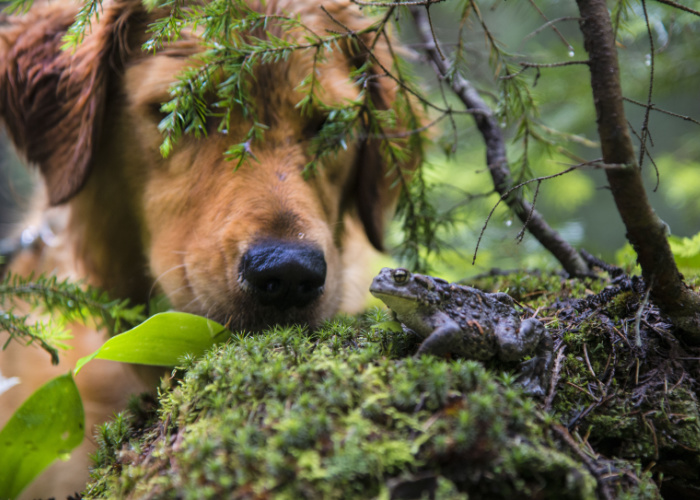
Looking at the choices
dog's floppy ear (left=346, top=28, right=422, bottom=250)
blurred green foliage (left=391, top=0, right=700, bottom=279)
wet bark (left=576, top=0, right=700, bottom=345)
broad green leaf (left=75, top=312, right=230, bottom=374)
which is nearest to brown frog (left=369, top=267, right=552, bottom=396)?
wet bark (left=576, top=0, right=700, bottom=345)

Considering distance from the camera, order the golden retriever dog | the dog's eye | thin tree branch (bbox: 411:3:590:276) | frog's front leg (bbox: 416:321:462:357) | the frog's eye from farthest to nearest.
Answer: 1. the dog's eye
2. thin tree branch (bbox: 411:3:590:276)
3. the golden retriever dog
4. the frog's eye
5. frog's front leg (bbox: 416:321:462:357)

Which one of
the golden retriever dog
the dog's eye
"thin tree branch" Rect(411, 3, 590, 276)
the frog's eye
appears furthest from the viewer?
the dog's eye

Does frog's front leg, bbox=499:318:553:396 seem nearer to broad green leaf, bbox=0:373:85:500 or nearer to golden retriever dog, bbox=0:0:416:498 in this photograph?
golden retriever dog, bbox=0:0:416:498

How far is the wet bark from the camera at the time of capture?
1.47 m

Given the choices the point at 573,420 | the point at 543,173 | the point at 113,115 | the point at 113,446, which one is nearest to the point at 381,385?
the point at 573,420

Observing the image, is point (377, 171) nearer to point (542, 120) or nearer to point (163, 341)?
point (542, 120)

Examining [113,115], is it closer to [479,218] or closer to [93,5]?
[93,5]

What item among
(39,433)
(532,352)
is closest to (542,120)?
(532,352)

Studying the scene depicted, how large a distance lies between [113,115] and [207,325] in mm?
1333

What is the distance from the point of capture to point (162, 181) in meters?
2.44

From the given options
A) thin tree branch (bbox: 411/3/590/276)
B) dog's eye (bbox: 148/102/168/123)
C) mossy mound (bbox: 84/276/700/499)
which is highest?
thin tree branch (bbox: 411/3/590/276)

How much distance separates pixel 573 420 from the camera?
1.45 meters

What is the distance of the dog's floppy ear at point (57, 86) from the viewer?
243cm

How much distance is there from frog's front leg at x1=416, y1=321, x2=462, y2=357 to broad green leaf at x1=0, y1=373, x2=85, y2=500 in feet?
3.90
